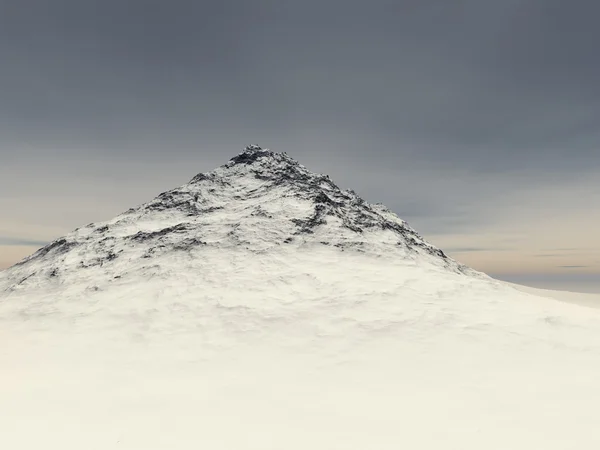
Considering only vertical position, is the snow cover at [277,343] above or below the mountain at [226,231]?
below

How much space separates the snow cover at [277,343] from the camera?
1089 cm

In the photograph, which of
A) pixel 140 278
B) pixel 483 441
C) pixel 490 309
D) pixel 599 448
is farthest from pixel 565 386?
pixel 140 278

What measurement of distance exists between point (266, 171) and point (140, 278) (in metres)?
19.0

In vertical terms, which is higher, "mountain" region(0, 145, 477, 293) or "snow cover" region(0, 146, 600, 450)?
"mountain" region(0, 145, 477, 293)

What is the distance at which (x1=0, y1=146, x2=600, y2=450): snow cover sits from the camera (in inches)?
429

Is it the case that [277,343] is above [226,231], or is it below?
below

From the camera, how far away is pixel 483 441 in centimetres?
1001

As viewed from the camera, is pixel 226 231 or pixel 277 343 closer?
Result: pixel 277 343

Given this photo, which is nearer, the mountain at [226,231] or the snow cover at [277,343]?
the snow cover at [277,343]

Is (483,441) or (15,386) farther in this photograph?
(15,386)

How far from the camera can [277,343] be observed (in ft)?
59.5

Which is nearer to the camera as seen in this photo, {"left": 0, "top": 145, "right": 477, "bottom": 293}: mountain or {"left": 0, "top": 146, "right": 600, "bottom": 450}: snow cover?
{"left": 0, "top": 146, "right": 600, "bottom": 450}: snow cover

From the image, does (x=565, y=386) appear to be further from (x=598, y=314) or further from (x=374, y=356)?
(x=598, y=314)

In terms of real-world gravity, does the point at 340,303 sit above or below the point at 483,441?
above
